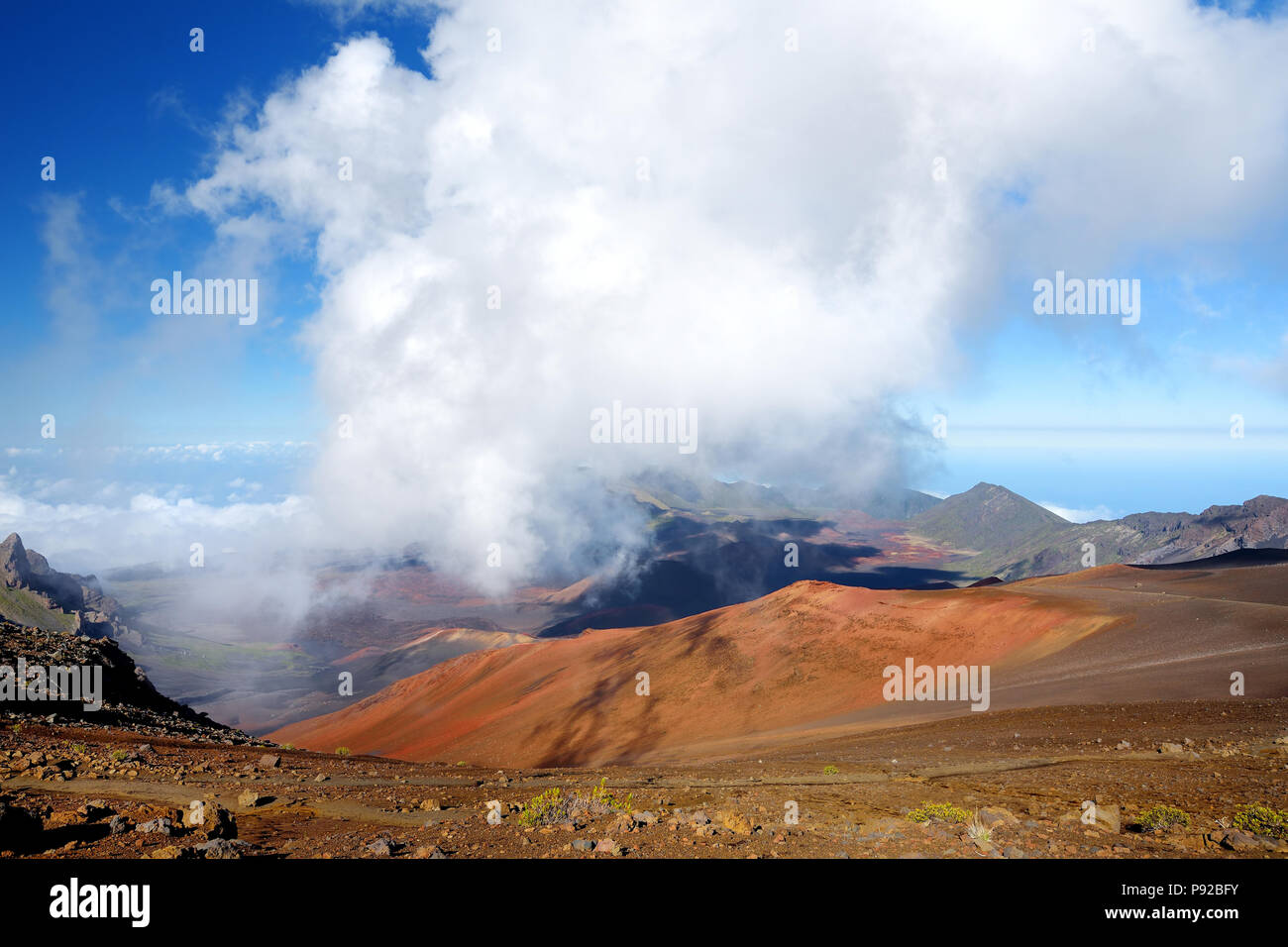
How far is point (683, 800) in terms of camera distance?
10992 mm

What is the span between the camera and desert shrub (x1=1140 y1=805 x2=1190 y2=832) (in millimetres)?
8383

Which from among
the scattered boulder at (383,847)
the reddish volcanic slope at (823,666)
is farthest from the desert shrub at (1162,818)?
the reddish volcanic slope at (823,666)

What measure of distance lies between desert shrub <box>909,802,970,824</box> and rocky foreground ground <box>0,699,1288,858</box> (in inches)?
1.6

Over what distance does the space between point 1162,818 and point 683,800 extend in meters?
6.47

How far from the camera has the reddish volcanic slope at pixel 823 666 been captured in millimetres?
24391

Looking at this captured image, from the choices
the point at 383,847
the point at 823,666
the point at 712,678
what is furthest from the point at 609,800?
the point at 712,678

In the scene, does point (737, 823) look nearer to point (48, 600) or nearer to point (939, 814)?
point (939, 814)

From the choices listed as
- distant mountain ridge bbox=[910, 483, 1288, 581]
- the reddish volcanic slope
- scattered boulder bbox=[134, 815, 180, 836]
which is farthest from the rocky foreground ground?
distant mountain ridge bbox=[910, 483, 1288, 581]

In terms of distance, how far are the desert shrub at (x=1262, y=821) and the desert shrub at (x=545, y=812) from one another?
8.31 m

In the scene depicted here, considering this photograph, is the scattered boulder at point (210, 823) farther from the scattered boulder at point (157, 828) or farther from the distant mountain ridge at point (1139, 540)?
the distant mountain ridge at point (1139, 540)

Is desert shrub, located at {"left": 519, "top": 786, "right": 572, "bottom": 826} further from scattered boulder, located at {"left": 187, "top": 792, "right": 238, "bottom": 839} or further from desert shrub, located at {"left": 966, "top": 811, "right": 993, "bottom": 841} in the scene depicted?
desert shrub, located at {"left": 966, "top": 811, "right": 993, "bottom": 841}

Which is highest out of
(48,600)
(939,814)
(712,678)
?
(939,814)
